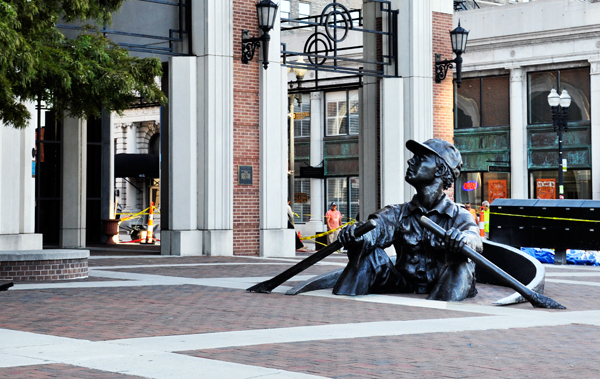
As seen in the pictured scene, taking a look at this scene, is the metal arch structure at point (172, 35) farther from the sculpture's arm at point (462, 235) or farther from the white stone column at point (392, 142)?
the sculpture's arm at point (462, 235)

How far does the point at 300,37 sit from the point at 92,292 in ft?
118

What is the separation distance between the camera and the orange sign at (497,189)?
40.3 metres

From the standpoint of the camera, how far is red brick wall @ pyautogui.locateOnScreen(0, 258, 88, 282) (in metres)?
12.9

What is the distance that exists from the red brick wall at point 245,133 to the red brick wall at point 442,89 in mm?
5496

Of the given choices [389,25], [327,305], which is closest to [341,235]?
[327,305]

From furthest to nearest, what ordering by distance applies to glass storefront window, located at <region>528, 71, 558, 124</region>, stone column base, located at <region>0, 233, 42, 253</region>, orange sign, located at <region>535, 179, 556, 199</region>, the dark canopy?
glass storefront window, located at <region>528, 71, 558, 124</region>, orange sign, located at <region>535, 179, 556, 199</region>, the dark canopy, stone column base, located at <region>0, 233, 42, 253</region>

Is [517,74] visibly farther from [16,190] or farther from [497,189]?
[16,190]

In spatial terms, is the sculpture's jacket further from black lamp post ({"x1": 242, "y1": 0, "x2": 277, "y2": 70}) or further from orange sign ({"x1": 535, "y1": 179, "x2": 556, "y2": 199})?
orange sign ({"x1": 535, "y1": 179, "x2": 556, "y2": 199})

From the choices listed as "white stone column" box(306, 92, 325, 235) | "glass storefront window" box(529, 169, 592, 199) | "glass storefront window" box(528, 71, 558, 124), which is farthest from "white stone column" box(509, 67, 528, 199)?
"white stone column" box(306, 92, 325, 235)

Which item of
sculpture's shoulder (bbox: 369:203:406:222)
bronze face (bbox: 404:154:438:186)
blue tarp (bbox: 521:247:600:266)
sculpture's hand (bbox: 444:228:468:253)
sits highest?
bronze face (bbox: 404:154:438:186)

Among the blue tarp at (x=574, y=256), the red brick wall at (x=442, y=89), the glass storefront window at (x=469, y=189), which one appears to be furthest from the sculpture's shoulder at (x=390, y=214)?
the glass storefront window at (x=469, y=189)

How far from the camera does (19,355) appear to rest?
625 cm

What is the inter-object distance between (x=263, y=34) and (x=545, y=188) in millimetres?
22005

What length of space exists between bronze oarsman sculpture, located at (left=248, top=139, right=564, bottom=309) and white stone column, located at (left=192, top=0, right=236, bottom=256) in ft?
30.6
